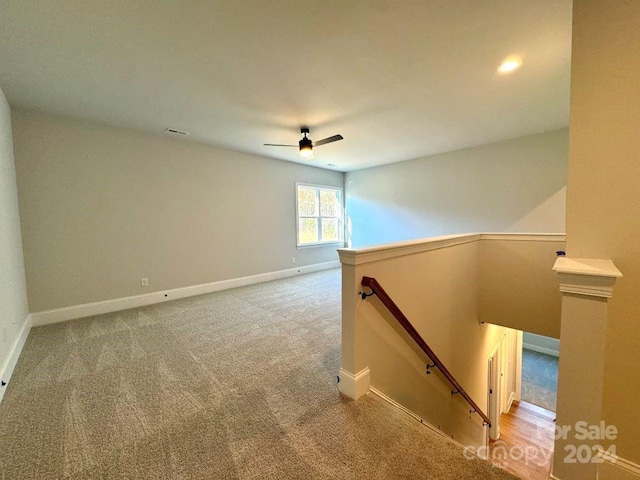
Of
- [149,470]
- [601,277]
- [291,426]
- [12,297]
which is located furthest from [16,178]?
[601,277]

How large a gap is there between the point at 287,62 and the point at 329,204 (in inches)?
190

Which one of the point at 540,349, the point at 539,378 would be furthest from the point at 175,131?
the point at 539,378

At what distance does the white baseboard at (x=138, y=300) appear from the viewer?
3.31m

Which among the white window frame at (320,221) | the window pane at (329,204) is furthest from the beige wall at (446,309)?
the window pane at (329,204)

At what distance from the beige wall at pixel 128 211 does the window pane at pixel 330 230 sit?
180 cm

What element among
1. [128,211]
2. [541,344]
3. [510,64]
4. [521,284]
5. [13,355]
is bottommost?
[541,344]

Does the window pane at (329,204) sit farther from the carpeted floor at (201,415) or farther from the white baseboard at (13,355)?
the white baseboard at (13,355)

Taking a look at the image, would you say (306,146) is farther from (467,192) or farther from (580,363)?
(467,192)

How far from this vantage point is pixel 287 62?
7.36 feet

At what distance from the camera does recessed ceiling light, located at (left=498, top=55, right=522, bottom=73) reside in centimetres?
223

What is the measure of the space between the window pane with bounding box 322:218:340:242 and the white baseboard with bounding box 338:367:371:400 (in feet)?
16.3

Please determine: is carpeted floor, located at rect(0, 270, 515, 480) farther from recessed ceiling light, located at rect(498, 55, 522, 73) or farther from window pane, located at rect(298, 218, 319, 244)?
window pane, located at rect(298, 218, 319, 244)

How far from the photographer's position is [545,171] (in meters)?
4.29

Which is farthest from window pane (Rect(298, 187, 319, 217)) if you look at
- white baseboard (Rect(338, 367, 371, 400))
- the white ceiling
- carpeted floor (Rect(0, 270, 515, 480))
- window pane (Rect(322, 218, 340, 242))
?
white baseboard (Rect(338, 367, 371, 400))
